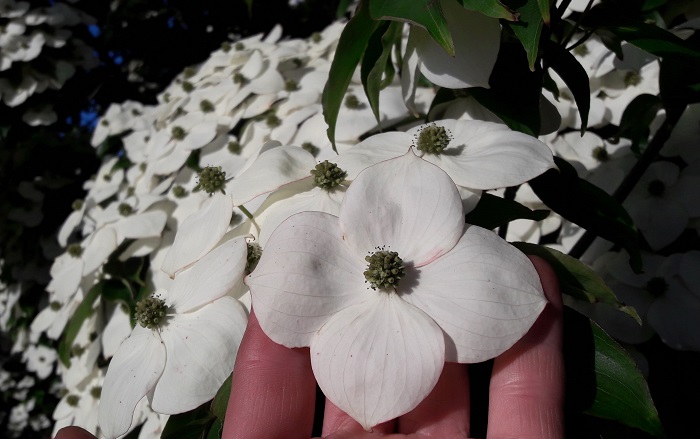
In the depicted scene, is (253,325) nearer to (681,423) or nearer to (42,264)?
(681,423)

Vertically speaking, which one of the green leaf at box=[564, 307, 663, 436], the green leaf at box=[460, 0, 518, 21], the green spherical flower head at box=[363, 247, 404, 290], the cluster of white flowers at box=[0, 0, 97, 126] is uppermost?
the green leaf at box=[460, 0, 518, 21]

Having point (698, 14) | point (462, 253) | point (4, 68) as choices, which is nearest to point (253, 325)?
point (462, 253)

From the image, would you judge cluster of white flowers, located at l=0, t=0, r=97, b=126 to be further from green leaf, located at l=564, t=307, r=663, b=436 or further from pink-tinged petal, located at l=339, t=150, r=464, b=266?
green leaf, located at l=564, t=307, r=663, b=436

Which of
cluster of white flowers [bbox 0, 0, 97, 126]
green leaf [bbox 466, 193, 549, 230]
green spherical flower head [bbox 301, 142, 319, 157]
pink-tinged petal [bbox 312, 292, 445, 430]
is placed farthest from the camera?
cluster of white flowers [bbox 0, 0, 97, 126]

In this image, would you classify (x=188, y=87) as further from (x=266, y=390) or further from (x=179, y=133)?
(x=266, y=390)

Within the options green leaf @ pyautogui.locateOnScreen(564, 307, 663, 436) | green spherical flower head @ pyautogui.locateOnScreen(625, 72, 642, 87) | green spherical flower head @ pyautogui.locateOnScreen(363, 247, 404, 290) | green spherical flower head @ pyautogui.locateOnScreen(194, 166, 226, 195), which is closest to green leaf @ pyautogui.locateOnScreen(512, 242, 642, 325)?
green leaf @ pyautogui.locateOnScreen(564, 307, 663, 436)

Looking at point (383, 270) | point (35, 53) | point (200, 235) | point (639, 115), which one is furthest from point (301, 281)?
point (35, 53)
